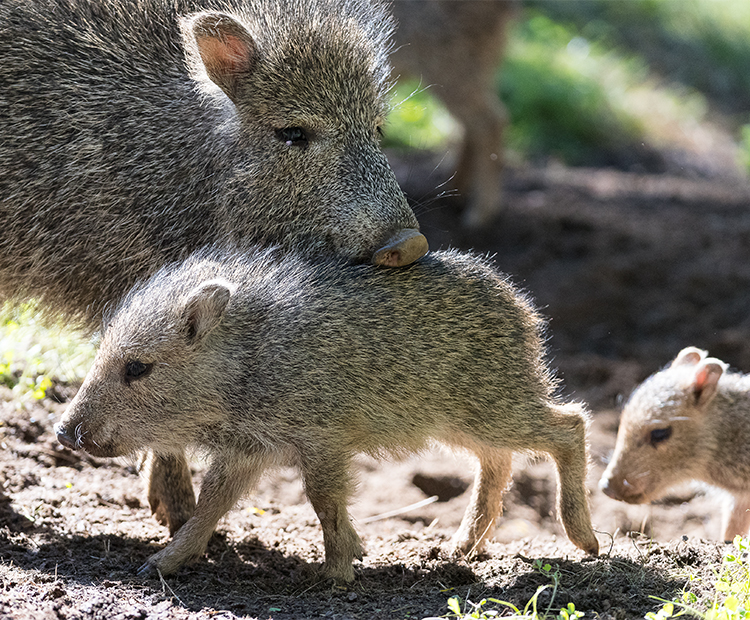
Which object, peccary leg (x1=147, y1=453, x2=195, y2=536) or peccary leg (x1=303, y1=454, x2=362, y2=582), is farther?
peccary leg (x1=147, y1=453, x2=195, y2=536)

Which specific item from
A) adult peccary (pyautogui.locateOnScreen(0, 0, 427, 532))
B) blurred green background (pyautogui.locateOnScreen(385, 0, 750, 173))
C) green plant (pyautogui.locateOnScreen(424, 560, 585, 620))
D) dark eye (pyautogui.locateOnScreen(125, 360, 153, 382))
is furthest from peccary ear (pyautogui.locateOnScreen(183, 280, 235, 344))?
blurred green background (pyautogui.locateOnScreen(385, 0, 750, 173))

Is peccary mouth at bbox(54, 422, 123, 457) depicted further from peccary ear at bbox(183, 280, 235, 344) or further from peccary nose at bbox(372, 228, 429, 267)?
peccary nose at bbox(372, 228, 429, 267)

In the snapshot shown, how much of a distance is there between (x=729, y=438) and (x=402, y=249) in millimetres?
2263

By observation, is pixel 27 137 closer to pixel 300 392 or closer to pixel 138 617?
pixel 300 392

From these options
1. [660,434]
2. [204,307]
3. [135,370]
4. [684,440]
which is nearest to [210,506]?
[135,370]

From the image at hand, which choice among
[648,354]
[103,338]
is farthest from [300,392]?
[648,354]

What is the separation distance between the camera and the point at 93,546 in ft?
12.7

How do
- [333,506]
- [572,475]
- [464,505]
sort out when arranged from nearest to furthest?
1. [333,506]
2. [572,475]
3. [464,505]

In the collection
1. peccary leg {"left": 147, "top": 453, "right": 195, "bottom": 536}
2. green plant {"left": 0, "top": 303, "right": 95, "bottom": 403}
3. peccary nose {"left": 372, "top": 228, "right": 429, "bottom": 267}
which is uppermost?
peccary nose {"left": 372, "top": 228, "right": 429, "bottom": 267}

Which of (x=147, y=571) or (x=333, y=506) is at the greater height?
(x=333, y=506)

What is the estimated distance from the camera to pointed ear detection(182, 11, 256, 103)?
380 centimetres

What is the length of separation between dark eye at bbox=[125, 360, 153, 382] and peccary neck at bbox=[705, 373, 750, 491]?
2844 millimetres

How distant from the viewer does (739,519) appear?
4.68m

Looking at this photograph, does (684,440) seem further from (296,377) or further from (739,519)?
(296,377)
